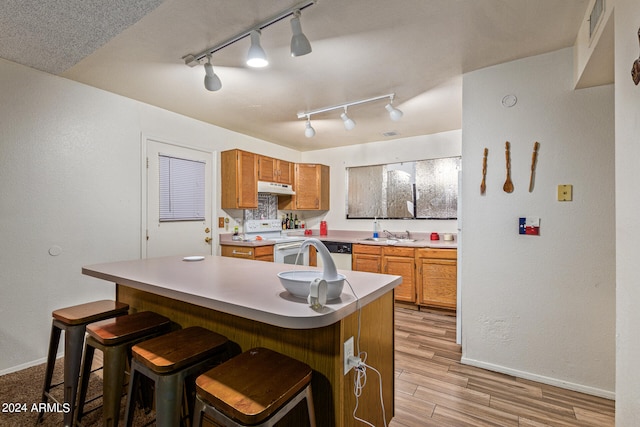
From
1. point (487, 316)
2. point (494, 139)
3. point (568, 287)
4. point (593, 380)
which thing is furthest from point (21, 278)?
point (593, 380)

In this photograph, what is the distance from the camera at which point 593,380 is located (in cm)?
199

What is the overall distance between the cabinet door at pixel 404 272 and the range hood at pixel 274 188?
179cm

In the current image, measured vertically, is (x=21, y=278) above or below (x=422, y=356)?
above

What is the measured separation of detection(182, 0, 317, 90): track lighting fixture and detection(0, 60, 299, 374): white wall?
1.33 meters

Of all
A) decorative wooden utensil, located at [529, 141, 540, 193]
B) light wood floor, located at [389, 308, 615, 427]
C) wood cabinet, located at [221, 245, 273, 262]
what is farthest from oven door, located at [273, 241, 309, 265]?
decorative wooden utensil, located at [529, 141, 540, 193]

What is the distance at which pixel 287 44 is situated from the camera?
2039 mm

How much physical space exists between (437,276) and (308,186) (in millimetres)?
2381

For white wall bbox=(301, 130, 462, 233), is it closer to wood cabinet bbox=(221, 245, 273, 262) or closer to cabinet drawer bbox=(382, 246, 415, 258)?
cabinet drawer bbox=(382, 246, 415, 258)

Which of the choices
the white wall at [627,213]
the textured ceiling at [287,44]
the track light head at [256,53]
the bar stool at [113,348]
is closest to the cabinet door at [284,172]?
the textured ceiling at [287,44]

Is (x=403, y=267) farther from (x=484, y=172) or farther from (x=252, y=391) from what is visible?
(x=252, y=391)

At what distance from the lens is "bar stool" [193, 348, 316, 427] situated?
0.91 meters

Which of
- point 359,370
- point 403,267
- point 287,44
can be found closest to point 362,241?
point 403,267

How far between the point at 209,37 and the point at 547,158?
2.45 metres

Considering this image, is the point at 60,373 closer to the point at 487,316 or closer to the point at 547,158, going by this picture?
the point at 487,316
